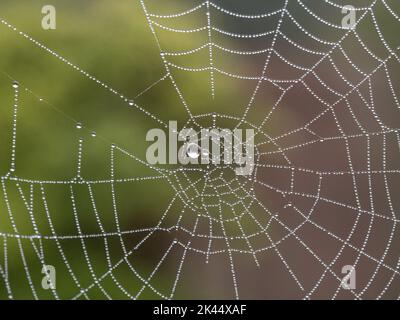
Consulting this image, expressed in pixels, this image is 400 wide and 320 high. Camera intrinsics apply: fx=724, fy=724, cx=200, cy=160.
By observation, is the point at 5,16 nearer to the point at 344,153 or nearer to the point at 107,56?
the point at 107,56

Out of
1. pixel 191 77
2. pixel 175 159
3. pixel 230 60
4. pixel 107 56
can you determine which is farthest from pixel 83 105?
pixel 175 159

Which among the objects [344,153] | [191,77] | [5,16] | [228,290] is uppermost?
[5,16]

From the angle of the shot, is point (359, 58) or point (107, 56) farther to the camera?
point (359, 58)

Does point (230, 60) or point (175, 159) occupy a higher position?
point (230, 60)
